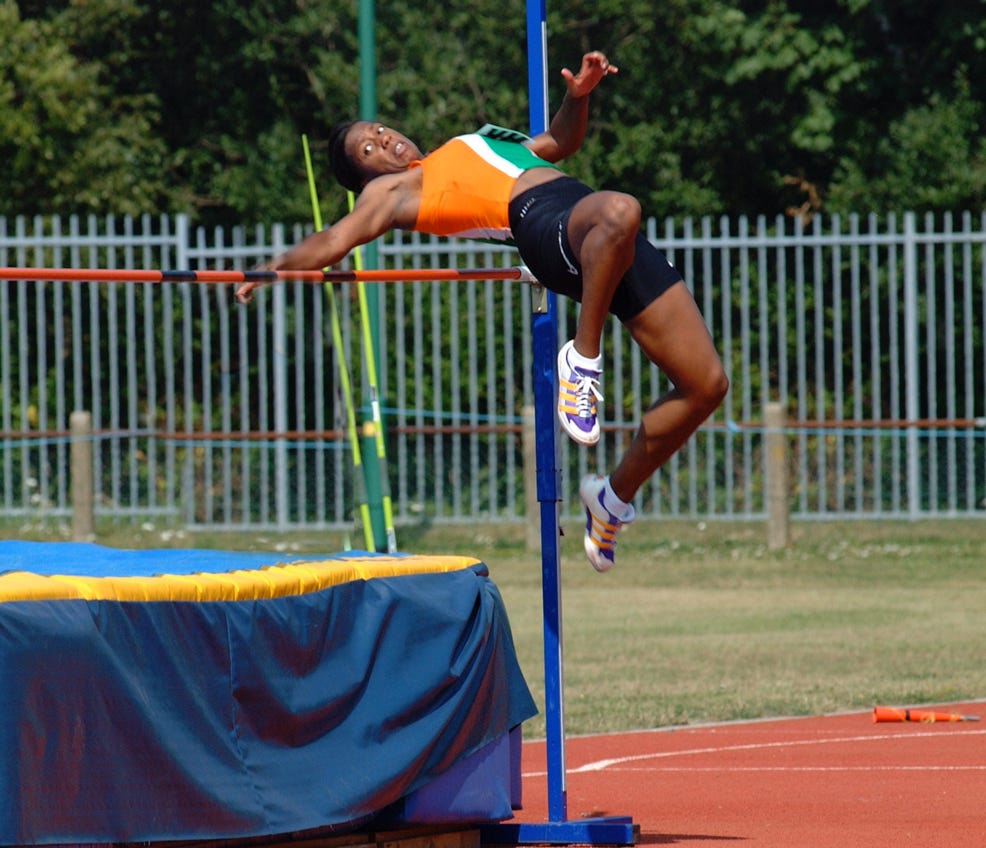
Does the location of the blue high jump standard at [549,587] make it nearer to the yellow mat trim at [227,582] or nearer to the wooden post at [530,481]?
the yellow mat trim at [227,582]

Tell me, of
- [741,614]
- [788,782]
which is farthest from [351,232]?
[741,614]

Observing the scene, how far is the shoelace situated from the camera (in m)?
5.26

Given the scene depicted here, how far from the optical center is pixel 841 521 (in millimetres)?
16391

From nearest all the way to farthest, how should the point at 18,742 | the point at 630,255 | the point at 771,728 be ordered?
the point at 18,742
the point at 630,255
the point at 771,728

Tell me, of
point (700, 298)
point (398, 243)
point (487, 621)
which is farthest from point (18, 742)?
point (700, 298)

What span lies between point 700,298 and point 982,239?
3.34 meters

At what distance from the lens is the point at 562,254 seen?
5.38 meters

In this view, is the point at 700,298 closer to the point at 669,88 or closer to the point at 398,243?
the point at 398,243

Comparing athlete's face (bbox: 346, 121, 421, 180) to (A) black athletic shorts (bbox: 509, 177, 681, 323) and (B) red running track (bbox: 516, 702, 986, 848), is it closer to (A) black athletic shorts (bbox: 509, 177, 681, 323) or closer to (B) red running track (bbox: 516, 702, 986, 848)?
(A) black athletic shorts (bbox: 509, 177, 681, 323)

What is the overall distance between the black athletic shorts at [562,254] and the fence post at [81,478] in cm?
1036

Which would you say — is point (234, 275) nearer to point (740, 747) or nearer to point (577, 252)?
point (577, 252)

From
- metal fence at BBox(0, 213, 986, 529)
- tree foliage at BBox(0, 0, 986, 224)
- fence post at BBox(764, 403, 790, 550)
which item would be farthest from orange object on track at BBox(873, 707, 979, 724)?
tree foliage at BBox(0, 0, 986, 224)

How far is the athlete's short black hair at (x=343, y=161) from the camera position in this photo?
5.93 meters

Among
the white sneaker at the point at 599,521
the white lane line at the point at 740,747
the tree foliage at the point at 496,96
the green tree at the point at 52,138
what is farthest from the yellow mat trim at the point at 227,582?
the green tree at the point at 52,138
